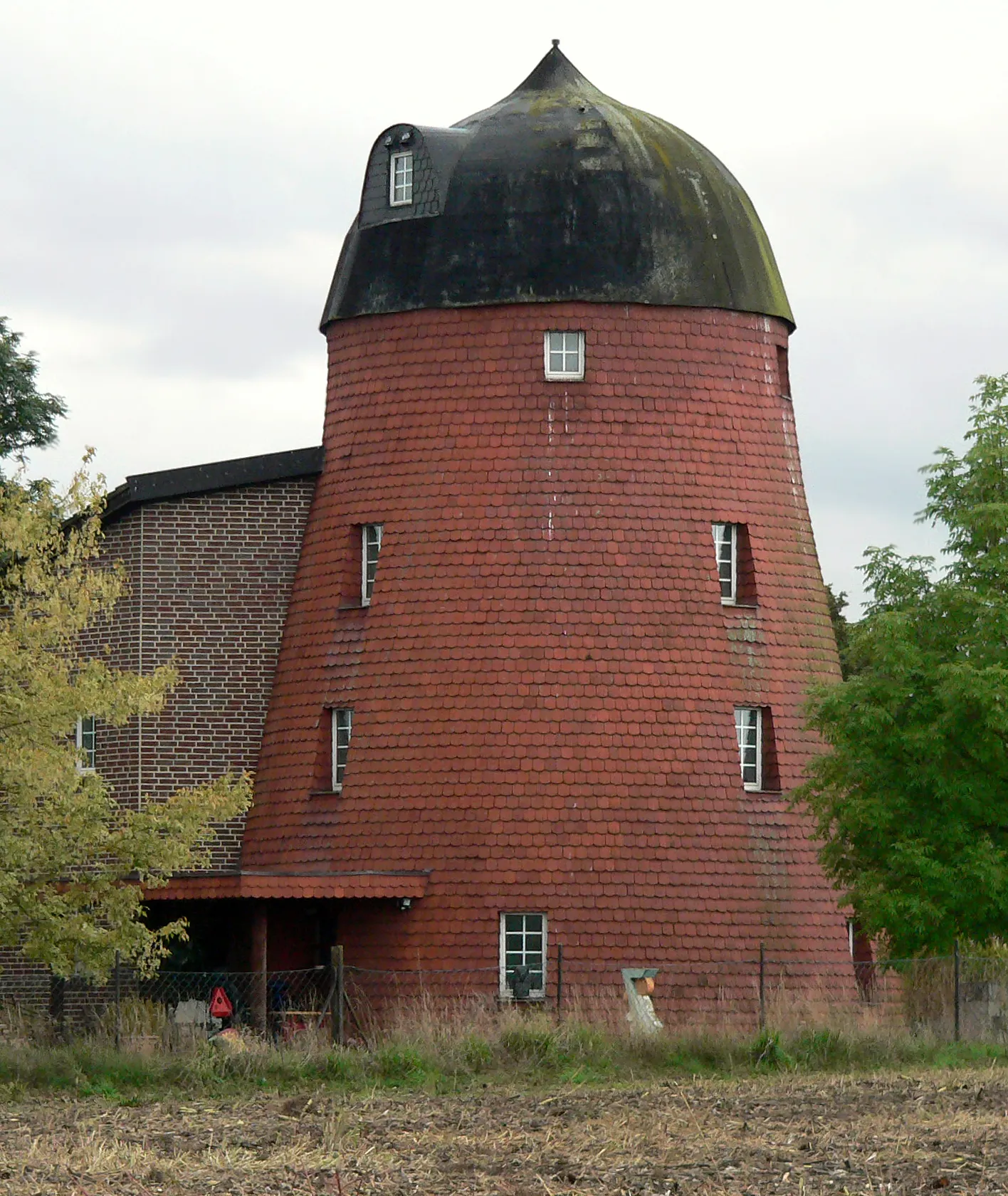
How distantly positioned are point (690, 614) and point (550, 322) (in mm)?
4356

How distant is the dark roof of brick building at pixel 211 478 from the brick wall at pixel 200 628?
0.23 metres

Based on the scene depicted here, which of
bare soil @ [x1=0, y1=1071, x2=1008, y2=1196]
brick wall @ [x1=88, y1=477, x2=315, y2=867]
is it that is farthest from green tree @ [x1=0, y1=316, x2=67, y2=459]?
bare soil @ [x1=0, y1=1071, x2=1008, y2=1196]

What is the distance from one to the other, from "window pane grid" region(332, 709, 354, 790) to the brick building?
49mm

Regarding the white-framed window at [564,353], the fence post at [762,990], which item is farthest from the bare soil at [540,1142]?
A: the white-framed window at [564,353]

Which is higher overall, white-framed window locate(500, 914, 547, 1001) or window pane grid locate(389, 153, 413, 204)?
window pane grid locate(389, 153, 413, 204)

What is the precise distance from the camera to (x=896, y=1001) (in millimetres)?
33062

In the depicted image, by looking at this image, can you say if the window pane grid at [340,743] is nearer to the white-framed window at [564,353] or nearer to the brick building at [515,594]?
the brick building at [515,594]

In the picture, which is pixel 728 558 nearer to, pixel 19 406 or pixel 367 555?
pixel 367 555

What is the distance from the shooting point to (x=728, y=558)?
1313 inches

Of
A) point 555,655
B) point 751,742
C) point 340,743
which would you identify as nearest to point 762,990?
point 751,742

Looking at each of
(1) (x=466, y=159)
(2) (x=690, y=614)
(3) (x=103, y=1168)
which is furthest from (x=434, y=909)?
(3) (x=103, y=1168)

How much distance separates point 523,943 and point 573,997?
1026 mm

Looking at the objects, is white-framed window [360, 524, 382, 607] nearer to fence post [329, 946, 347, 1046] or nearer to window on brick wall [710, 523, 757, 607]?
window on brick wall [710, 523, 757, 607]

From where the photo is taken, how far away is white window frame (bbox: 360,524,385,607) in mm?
33500
